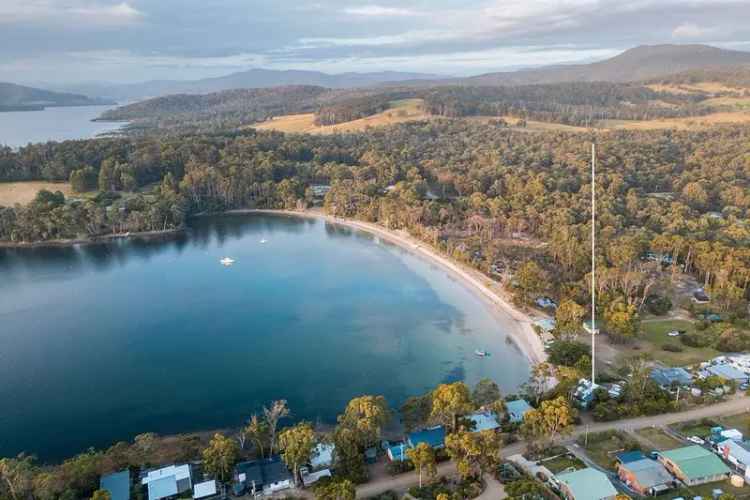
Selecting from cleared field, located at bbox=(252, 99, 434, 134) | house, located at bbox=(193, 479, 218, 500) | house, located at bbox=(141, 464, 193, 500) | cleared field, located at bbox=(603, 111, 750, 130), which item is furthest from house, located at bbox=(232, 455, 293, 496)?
cleared field, located at bbox=(603, 111, 750, 130)

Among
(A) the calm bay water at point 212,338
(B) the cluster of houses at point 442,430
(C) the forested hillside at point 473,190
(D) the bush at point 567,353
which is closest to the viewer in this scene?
(B) the cluster of houses at point 442,430

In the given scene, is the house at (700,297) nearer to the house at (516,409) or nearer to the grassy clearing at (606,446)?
the grassy clearing at (606,446)

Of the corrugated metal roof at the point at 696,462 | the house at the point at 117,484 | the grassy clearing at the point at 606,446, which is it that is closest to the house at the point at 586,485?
the grassy clearing at the point at 606,446

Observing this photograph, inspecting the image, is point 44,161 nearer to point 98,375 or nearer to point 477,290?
point 98,375

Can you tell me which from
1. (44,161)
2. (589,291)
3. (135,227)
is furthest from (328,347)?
(44,161)

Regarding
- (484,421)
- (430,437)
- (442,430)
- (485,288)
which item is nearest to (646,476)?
(484,421)

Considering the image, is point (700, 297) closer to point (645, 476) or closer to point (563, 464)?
point (645, 476)
